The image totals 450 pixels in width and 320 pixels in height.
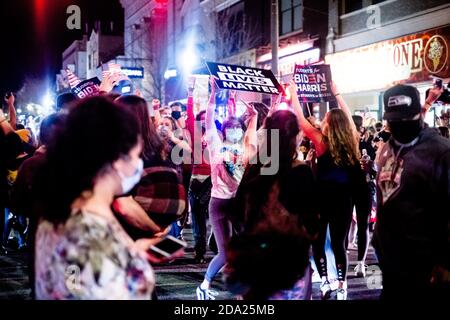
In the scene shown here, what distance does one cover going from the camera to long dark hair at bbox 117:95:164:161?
4457mm

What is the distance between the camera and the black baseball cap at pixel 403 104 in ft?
13.6

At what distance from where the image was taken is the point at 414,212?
3895 millimetres

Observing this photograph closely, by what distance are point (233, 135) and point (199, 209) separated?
2.37 metres

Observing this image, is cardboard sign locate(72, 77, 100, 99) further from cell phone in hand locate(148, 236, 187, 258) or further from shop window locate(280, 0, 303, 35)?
shop window locate(280, 0, 303, 35)

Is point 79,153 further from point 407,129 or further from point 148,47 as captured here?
point 148,47

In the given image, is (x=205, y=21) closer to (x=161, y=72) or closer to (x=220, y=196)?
(x=161, y=72)

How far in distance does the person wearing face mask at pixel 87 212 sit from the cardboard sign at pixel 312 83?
270 inches

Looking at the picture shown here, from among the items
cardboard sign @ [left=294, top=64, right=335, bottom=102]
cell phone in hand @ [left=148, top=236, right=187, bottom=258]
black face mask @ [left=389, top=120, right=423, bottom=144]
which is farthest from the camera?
cardboard sign @ [left=294, top=64, right=335, bottom=102]

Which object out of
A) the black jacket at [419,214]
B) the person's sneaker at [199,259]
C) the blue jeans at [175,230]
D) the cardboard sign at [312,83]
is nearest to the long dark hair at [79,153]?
the black jacket at [419,214]

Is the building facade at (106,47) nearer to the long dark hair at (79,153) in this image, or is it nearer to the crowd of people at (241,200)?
the crowd of people at (241,200)

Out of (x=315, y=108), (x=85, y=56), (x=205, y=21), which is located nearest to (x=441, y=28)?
(x=315, y=108)

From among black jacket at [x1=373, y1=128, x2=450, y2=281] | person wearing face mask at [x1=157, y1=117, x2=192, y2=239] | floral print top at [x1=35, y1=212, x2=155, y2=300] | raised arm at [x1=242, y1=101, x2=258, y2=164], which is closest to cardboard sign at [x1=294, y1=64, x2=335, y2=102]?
person wearing face mask at [x1=157, y1=117, x2=192, y2=239]

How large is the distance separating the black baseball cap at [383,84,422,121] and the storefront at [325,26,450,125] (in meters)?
11.4

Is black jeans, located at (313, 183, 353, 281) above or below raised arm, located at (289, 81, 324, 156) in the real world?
below
